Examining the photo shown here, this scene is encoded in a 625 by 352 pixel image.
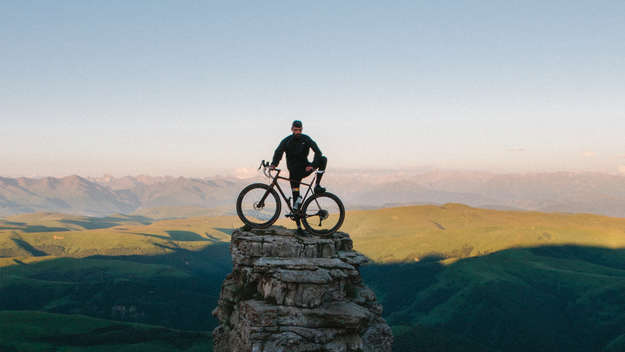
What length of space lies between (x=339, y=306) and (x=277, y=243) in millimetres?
5524

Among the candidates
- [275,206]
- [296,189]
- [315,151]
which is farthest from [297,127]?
[275,206]

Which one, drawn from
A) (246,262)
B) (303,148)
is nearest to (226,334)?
(246,262)

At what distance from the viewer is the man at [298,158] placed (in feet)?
94.7

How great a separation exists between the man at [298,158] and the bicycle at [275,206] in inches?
18.8

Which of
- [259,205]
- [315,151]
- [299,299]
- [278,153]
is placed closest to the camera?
[299,299]

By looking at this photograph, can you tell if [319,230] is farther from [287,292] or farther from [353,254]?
[287,292]

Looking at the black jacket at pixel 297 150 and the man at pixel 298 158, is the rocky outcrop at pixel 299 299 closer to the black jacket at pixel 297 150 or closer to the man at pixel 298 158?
the man at pixel 298 158

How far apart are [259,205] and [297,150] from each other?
15.8 ft

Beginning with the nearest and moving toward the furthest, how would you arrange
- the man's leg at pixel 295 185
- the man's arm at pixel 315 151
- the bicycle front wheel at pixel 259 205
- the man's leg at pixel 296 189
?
the man's arm at pixel 315 151 < the man's leg at pixel 296 189 < the man's leg at pixel 295 185 < the bicycle front wheel at pixel 259 205

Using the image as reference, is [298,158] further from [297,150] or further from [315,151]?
[315,151]

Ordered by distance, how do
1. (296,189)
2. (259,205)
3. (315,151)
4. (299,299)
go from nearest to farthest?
(299,299) < (315,151) < (296,189) < (259,205)

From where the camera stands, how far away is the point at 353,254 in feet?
97.9

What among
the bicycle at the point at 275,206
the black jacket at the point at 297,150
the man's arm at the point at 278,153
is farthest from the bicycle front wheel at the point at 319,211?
the man's arm at the point at 278,153

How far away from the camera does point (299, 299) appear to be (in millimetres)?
25672
